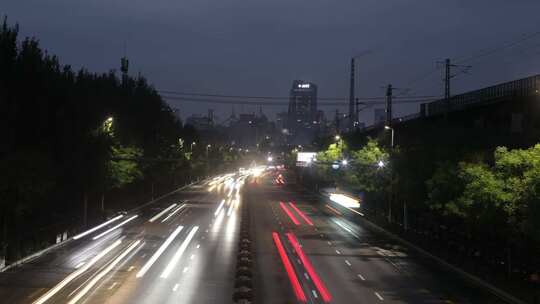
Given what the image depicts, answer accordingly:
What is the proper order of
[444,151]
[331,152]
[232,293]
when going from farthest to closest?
[331,152], [444,151], [232,293]

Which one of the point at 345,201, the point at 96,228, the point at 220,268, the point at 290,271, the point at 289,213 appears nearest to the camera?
the point at 290,271

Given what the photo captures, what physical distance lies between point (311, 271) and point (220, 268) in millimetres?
5001

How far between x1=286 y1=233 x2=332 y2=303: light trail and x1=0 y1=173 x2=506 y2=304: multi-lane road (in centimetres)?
5

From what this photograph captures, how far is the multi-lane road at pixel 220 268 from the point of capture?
102 feet

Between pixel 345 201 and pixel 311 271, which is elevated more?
pixel 345 201

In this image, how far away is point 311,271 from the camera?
38.8 metres

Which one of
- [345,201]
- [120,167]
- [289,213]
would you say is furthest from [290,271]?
[345,201]

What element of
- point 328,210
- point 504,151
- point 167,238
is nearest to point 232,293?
point 504,151

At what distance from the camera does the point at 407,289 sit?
3434cm

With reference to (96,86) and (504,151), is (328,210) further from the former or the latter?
(504,151)

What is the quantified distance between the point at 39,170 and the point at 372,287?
77.3ft

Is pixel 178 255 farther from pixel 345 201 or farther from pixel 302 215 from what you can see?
pixel 345 201

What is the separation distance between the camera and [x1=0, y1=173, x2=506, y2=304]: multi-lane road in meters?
31.2

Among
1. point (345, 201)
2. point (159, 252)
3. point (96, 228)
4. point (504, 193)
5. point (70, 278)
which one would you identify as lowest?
point (70, 278)
